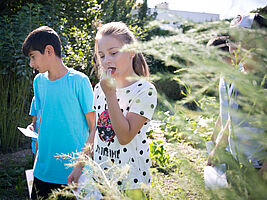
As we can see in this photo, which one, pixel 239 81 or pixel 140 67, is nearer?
pixel 239 81

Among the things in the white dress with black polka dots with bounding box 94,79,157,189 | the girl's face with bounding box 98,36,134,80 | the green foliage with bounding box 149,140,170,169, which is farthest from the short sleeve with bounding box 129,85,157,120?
the green foliage with bounding box 149,140,170,169

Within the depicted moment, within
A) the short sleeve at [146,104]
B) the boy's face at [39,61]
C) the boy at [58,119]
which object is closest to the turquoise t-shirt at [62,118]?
the boy at [58,119]

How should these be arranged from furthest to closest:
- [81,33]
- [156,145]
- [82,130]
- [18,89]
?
1. [81,33]
2. [18,89]
3. [156,145]
4. [82,130]

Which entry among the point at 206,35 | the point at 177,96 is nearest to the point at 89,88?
the point at 206,35

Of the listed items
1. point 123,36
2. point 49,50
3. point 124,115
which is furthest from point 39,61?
point 124,115

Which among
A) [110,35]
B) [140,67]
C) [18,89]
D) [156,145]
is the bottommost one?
[156,145]

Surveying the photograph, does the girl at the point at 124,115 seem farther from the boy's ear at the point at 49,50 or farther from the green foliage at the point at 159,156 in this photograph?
the green foliage at the point at 159,156

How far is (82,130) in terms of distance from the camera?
237 centimetres

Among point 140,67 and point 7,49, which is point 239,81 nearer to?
point 140,67

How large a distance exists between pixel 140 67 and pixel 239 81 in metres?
1.42

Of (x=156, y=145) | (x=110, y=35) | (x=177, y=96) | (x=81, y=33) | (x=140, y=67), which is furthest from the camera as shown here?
(x=177, y=96)

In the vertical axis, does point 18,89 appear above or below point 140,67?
below

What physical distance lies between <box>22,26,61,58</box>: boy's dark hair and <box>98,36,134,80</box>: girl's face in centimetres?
97

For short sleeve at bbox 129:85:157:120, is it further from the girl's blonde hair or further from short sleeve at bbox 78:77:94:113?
short sleeve at bbox 78:77:94:113
